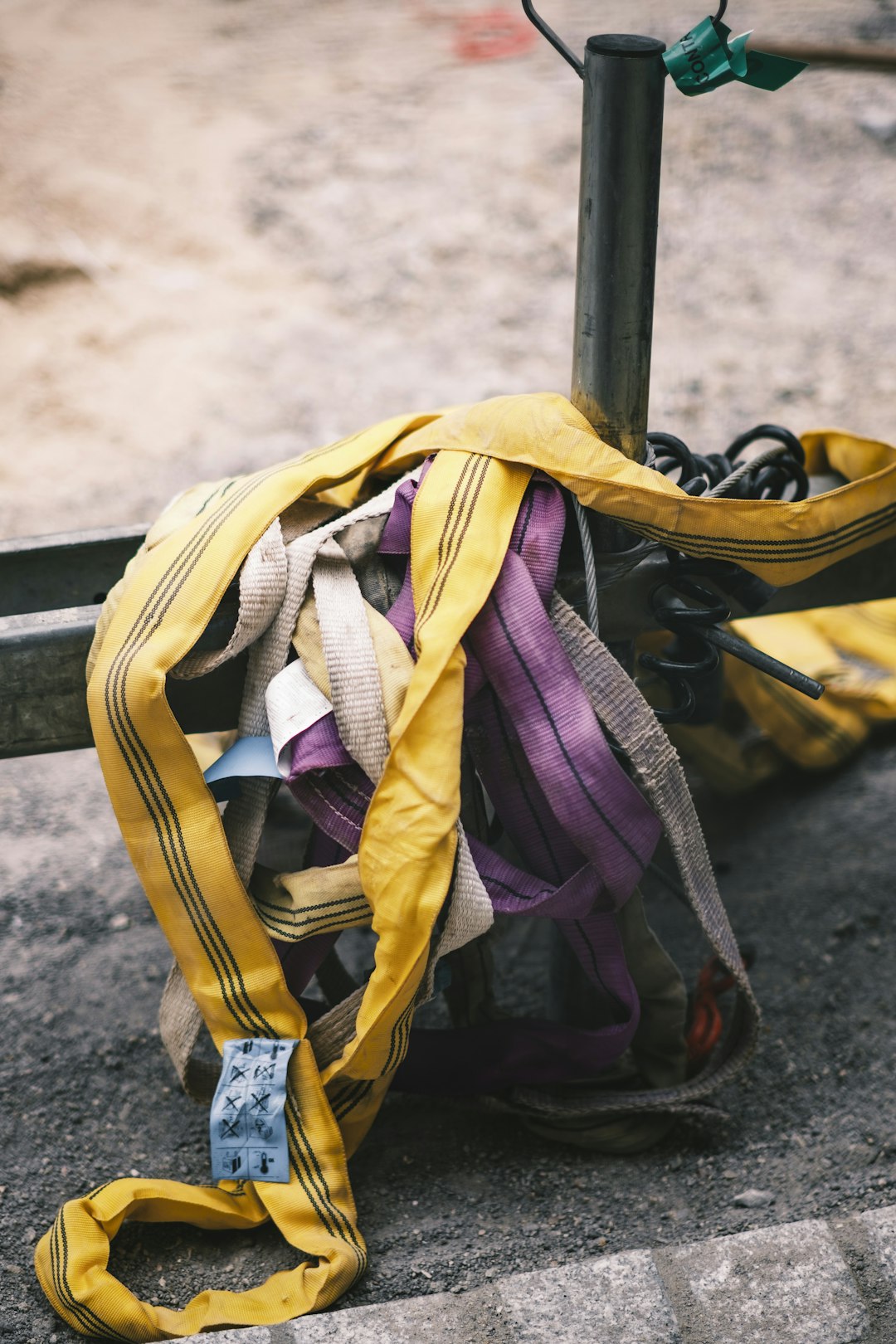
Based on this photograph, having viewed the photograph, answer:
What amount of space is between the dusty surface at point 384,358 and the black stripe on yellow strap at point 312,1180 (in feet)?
0.26

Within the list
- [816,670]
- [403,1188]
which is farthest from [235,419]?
[403,1188]

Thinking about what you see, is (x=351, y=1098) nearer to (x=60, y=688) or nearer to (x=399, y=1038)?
(x=399, y=1038)

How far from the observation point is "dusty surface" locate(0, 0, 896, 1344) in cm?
188

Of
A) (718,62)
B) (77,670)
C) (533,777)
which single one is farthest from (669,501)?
(77,670)

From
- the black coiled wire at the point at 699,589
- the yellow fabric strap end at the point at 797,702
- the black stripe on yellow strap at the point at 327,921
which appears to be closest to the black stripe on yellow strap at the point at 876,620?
the yellow fabric strap end at the point at 797,702

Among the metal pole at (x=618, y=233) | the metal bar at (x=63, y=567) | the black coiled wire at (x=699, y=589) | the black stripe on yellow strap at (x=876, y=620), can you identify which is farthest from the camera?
the black stripe on yellow strap at (x=876, y=620)

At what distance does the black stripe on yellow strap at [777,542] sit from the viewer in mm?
1696

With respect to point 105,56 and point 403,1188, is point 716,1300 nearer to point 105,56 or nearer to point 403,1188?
point 403,1188

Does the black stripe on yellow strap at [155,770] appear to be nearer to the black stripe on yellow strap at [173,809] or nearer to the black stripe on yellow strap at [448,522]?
the black stripe on yellow strap at [173,809]

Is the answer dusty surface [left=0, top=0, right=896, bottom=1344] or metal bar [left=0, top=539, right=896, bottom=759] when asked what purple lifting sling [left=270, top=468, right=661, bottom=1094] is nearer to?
metal bar [left=0, top=539, right=896, bottom=759]

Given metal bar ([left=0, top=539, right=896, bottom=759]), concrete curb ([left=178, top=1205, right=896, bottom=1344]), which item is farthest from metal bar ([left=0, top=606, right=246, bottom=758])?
concrete curb ([left=178, top=1205, right=896, bottom=1344])

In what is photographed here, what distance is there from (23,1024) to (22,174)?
13.4ft

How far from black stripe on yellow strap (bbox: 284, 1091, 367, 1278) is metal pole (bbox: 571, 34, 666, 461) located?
1023 mm

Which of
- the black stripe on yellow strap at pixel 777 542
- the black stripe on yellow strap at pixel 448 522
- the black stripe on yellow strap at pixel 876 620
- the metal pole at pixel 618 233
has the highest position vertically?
the metal pole at pixel 618 233
